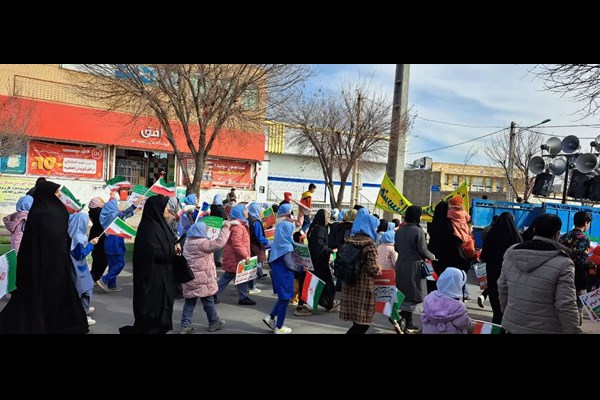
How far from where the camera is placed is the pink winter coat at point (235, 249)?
7844mm

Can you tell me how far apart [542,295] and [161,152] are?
73.3ft

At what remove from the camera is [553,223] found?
370 centimetres

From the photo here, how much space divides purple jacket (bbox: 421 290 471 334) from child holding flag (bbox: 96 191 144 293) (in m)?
5.74

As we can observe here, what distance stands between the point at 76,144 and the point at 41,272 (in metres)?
18.0

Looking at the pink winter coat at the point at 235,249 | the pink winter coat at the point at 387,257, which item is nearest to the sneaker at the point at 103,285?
the pink winter coat at the point at 235,249

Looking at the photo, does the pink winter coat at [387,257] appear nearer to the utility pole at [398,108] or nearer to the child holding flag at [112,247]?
the utility pole at [398,108]

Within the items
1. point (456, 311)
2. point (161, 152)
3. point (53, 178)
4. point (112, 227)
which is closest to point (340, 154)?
point (161, 152)

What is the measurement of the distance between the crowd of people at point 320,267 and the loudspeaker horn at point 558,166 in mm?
6453

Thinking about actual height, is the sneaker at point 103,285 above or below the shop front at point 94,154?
below

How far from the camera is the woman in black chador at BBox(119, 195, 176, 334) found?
4949mm

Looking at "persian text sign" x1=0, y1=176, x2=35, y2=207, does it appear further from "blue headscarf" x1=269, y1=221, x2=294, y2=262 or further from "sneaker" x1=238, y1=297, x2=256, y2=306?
"blue headscarf" x1=269, y1=221, x2=294, y2=262

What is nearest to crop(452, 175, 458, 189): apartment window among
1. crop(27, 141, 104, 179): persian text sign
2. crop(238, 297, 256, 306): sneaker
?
crop(27, 141, 104, 179): persian text sign

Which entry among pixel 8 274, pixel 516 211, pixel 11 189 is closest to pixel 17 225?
pixel 8 274

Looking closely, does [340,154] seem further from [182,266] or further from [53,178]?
[182,266]
